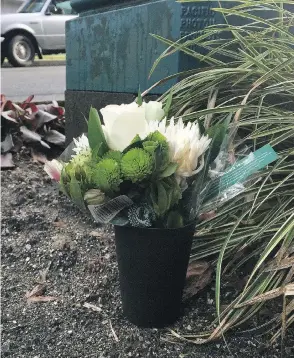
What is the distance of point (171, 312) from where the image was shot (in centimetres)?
168

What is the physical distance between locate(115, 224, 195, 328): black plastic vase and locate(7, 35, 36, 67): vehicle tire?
12175 mm

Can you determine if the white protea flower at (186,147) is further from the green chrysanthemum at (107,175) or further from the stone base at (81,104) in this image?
the stone base at (81,104)

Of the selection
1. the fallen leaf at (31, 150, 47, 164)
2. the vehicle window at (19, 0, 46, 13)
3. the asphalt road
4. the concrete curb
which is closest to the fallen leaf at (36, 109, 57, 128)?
the fallen leaf at (31, 150, 47, 164)

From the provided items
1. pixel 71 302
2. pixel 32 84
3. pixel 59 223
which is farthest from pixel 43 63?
pixel 71 302

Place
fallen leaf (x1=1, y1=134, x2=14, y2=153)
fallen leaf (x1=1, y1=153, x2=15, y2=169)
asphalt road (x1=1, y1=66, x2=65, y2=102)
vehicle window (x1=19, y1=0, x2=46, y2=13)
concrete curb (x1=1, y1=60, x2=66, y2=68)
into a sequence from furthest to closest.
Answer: concrete curb (x1=1, y1=60, x2=66, y2=68)
vehicle window (x1=19, y1=0, x2=46, y2=13)
asphalt road (x1=1, y1=66, x2=65, y2=102)
fallen leaf (x1=1, y1=134, x2=14, y2=153)
fallen leaf (x1=1, y1=153, x2=15, y2=169)

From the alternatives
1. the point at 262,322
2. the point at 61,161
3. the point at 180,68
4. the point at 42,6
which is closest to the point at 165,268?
the point at 262,322

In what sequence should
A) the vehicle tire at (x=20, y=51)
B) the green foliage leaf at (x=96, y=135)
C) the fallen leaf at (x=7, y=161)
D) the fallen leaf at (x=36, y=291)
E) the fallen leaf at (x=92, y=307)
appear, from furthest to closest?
the vehicle tire at (x=20, y=51) < the fallen leaf at (x=7, y=161) < the fallen leaf at (x=36, y=291) < the fallen leaf at (x=92, y=307) < the green foliage leaf at (x=96, y=135)

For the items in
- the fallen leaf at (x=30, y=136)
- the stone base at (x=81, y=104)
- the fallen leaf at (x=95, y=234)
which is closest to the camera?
the fallen leaf at (x=95, y=234)

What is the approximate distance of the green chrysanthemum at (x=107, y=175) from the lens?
4.80 ft

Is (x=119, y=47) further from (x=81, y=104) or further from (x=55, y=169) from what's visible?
(x=55, y=169)

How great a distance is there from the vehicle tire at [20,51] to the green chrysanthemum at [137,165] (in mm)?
12263

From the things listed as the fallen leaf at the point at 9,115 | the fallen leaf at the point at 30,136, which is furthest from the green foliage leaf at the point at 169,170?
the fallen leaf at the point at 9,115

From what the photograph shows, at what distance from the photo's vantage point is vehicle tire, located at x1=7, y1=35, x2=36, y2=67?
13.0 m

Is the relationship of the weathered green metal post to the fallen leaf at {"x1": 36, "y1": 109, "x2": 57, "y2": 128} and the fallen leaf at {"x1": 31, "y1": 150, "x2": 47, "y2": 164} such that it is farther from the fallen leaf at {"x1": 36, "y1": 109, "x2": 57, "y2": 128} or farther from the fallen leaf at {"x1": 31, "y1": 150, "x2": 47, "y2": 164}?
the fallen leaf at {"x1": 36, "y1": 109, "x2": 57, "y2": 128}
